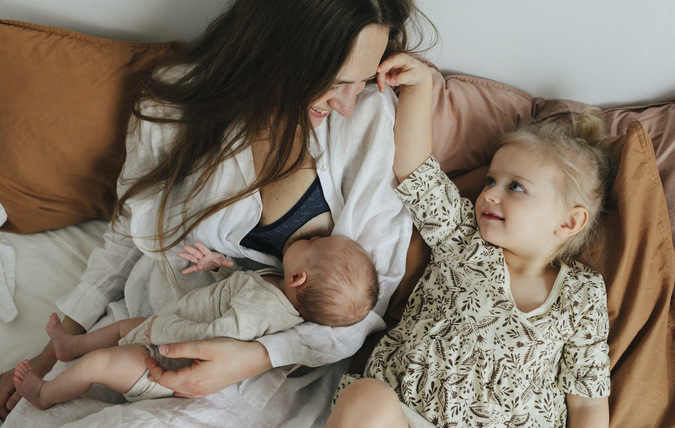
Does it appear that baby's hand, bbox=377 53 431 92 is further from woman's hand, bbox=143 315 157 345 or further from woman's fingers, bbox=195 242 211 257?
woman's hand, bbox=143 315 157 345

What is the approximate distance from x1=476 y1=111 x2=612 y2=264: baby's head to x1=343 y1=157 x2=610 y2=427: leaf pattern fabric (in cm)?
7

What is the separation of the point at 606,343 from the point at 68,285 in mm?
1553

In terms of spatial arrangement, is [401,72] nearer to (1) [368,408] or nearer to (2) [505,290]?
(2) [505,290]

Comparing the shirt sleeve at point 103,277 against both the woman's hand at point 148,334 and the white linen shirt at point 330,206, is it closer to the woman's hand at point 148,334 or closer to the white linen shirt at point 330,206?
the white linen shirt at point 330,206

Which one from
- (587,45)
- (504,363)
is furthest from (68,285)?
(587,45)

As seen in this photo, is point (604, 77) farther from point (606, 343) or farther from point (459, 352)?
point (459, 352)

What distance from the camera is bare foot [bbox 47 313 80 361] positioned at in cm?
142

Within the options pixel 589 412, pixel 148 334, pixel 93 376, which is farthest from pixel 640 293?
pixel 93 376

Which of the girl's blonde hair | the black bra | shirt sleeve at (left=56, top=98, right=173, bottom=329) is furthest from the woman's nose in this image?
shirt sleeve at (left=56, top=98, right=173, bottom=329)

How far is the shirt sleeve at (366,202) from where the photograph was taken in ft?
4.52

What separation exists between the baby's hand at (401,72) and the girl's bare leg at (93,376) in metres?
0.91

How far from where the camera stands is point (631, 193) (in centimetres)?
137

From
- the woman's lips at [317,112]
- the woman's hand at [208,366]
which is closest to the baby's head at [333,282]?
the woman's hand at [208,366]

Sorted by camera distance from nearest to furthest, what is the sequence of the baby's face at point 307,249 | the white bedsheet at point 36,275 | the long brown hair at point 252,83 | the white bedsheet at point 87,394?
the long brown hair at point 252,83
the white bedsheet at point 87,394
the baby's face at point 307,249
the white bedsheet at point 36,275
